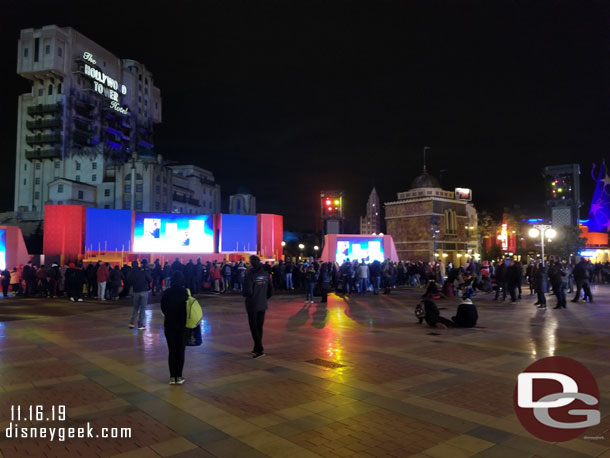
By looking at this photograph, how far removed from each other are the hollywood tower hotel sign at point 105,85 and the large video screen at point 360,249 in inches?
2147

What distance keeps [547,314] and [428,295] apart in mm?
4749

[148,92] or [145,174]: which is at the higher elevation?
[148,92]

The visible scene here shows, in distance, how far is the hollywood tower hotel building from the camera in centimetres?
6366

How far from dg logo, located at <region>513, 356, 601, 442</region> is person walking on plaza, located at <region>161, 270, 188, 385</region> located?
13.9 ft

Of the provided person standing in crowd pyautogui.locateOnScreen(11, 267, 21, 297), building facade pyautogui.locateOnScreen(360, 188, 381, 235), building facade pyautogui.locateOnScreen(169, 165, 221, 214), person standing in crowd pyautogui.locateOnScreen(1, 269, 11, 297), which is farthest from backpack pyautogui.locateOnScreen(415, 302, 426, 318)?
building facade pyautogui.locateOnScreen(360, 188, 381, 235)

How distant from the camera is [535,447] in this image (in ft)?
13.7

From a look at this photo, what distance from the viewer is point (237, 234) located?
30.4 metres

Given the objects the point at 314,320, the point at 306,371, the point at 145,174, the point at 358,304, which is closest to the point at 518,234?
the point at 145,174

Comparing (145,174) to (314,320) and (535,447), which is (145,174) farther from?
(535,447)

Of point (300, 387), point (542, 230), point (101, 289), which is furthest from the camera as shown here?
point (542, 230)

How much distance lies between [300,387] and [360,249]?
968 inches

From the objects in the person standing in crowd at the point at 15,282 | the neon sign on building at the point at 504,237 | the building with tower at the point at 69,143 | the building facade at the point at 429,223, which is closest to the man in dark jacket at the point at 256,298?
the person standing in crowd at the point at 15,282

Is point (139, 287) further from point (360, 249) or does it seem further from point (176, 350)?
point (360, 249)

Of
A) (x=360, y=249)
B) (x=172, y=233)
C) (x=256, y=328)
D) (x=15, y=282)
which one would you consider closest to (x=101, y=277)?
(x=15, y=282)
